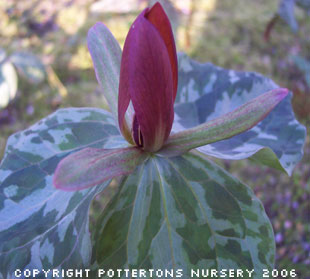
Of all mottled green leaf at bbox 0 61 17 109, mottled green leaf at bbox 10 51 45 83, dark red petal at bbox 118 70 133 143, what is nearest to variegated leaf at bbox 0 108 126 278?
dark red petal at bbox 118 70 133 143

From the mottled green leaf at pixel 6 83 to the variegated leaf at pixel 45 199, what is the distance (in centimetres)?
65

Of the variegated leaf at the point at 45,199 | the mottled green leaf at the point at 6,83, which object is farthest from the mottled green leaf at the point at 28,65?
the variegated leaf at the point at 45,199

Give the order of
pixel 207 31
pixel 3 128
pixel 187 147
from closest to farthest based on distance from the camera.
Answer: pixel 187 147 < pixel 3 128 < pixel 207 31

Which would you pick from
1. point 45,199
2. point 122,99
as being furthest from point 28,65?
point 122,99

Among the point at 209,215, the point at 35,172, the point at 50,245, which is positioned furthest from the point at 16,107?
the point at 209,215

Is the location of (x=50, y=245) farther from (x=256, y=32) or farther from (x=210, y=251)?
(x=256, y=32)

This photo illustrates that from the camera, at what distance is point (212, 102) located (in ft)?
2.35

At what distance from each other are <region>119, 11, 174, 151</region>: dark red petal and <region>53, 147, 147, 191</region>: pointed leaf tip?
0.18 feet

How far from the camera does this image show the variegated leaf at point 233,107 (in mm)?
628

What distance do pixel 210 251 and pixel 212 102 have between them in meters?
0.33

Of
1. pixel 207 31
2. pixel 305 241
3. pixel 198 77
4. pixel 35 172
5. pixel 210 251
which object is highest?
pixel 207 31

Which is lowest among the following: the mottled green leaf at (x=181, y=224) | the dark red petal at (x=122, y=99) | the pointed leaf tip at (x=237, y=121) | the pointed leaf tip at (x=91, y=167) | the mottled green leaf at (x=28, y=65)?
the mottled green leaf at (x=181, y=224)

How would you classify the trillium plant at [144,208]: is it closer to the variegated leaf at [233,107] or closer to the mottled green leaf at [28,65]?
the variegated leaf at [233,107]

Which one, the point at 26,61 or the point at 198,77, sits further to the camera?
the point at 26,61
